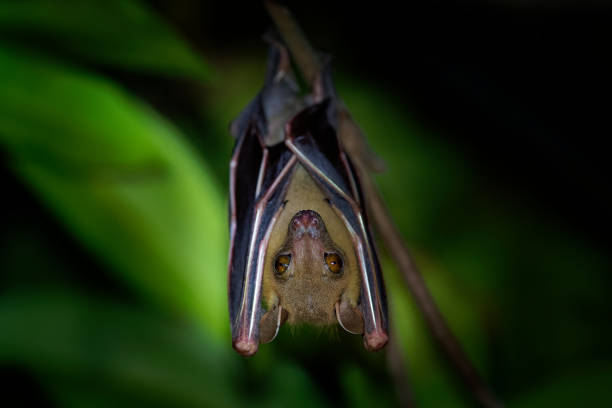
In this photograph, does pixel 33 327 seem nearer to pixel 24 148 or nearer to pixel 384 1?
pixel 24 148

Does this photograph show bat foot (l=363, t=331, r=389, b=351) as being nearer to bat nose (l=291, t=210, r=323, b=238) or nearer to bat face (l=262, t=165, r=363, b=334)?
bat face (l=262, t=165, r=363, b=334)

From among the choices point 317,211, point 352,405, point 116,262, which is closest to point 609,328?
point 352,405

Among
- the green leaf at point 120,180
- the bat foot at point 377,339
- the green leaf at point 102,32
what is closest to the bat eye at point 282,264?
the bat foot at point 377,339

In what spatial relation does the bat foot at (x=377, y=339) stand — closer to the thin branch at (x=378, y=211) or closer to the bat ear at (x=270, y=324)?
the bat ear at (x=270, y=324)

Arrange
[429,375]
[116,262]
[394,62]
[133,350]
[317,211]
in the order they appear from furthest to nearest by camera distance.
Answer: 1. [394,62]
2. [429,375]
3. [133,350]
4. [116,262]
5. [317,211]

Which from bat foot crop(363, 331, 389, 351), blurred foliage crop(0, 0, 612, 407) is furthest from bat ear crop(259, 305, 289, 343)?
bat foot crop(363, 331, 389, 351)

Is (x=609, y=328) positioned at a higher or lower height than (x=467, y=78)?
lower

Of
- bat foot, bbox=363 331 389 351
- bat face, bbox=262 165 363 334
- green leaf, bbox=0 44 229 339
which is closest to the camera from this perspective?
bat foot, bbox=363 331 389 351

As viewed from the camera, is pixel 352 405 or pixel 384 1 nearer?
pixel 352 405

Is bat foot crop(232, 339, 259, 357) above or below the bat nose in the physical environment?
below
